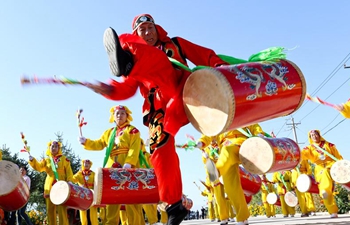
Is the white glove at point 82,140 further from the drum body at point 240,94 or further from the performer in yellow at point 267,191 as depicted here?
the performer in yellow at point 267,191

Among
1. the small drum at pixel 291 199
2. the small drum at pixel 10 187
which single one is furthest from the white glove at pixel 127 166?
the small drum at pixel 291 199

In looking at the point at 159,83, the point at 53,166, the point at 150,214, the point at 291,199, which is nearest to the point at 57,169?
the point at 53,166

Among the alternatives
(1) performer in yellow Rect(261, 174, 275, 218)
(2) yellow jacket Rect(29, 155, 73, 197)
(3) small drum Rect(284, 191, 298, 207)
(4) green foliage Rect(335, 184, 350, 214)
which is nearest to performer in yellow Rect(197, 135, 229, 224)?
(2) yellow jacket Rect(29, 155, 73, 197)

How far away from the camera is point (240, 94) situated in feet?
7.40

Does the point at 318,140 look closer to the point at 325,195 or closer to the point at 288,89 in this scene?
the point at 325,195

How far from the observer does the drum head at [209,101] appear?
2.23 m

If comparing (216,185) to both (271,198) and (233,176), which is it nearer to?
(233,176)

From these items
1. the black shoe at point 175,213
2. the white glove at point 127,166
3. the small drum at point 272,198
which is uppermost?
the small drum at point 272,198

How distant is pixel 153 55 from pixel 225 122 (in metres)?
0.63

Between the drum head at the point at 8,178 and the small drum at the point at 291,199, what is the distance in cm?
751

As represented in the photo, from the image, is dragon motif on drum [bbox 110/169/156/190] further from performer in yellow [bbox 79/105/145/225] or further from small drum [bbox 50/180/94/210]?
small drum [bbox 50/180/94/210]

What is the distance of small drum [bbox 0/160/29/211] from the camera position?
5340mm

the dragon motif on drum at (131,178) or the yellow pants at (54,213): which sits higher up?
the yellow pants at (54,213)

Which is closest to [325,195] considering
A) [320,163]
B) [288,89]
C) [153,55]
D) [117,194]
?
[320,163]
